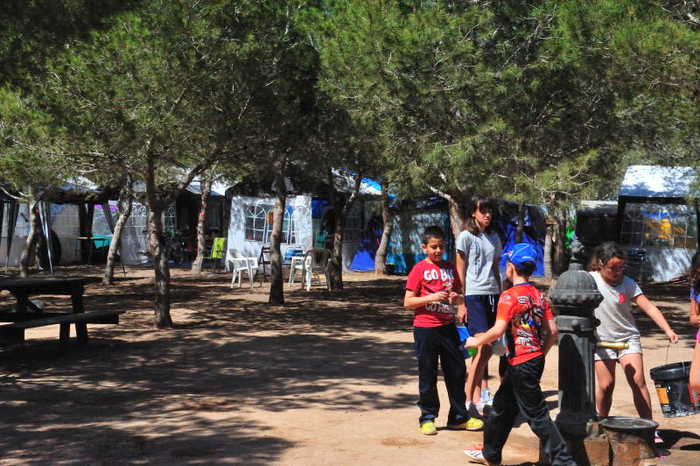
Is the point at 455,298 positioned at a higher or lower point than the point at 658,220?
lower

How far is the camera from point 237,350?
10383 millimetres

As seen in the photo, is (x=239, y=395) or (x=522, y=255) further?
(x=239, y=395)

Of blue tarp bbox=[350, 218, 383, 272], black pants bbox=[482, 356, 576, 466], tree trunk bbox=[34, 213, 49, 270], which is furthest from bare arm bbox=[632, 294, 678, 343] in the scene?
tree trunk bbox=[34, 213, 49, 270]

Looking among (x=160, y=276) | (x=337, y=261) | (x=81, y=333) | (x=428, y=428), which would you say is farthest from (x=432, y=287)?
(x=337, y=261)

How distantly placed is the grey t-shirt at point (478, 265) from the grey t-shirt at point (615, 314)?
4.08 ft

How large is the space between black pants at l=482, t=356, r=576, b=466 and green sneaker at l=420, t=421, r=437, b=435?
2.88 feet

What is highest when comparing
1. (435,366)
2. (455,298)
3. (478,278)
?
(478,278)

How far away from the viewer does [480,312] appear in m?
6.95

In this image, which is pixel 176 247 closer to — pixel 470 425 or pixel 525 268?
pixel 470 425

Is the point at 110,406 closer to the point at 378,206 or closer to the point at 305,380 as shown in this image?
the point at 305,380

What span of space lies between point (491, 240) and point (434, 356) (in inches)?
54.0

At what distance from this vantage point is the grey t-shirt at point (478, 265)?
697cm

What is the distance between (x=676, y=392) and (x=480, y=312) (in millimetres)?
1730

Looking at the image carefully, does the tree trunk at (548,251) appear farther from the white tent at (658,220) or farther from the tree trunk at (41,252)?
the tree trunk at (41,252)
